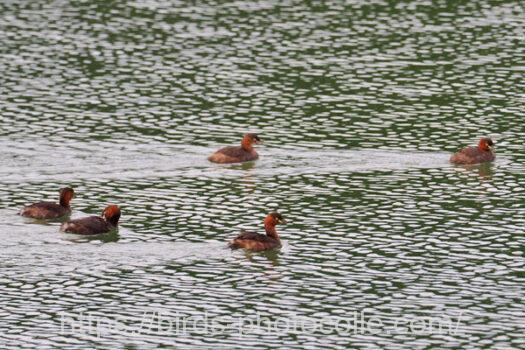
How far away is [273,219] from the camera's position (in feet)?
120

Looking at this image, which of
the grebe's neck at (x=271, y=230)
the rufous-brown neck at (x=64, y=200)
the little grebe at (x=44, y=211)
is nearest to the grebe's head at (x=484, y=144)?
the grebe's neck at (x=271, y=230)

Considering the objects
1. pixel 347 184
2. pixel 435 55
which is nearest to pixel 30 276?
pixel 347 184

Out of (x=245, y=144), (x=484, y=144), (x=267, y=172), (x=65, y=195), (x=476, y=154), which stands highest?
(x=484, y=144)

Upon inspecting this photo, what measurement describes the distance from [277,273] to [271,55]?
2206 cm

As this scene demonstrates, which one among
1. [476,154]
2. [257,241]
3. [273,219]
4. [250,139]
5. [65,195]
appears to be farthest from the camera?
[250,139]

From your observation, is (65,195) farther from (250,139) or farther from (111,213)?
(250,139)

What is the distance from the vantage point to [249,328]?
30.8 meters

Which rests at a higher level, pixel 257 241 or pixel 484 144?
pixel 257 241

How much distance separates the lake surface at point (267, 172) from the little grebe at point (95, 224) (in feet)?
0.70

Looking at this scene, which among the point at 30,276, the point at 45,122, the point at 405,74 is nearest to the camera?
the point at 30,276

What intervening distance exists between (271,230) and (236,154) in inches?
295

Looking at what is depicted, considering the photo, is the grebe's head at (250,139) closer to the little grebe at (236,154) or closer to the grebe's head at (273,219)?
the little grebe at (236,154)

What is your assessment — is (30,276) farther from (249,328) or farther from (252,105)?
(252,105)

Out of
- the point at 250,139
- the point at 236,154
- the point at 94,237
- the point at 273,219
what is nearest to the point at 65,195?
the point at 94,237
